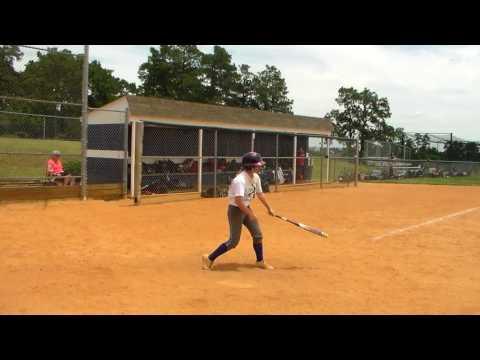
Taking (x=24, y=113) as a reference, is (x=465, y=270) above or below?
below

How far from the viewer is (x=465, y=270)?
6.96 metres

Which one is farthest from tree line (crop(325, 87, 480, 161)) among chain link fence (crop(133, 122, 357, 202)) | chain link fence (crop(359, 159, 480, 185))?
chain link fence (crop(133, 122, 357, 202))

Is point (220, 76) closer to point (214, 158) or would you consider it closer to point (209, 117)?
point (209, 117)

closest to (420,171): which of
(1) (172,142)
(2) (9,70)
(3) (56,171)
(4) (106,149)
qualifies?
(1) (172,142)

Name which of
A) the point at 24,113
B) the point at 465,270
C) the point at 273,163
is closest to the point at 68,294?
the point at 465,270

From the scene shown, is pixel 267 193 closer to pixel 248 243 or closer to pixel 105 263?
pixel 248 243

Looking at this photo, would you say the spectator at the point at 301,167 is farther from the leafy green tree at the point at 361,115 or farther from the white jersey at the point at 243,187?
the leafy green tree at the point at 361,115

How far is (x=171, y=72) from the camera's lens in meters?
52.7

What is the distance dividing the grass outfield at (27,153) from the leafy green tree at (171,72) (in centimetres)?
3741

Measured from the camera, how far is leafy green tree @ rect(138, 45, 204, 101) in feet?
169

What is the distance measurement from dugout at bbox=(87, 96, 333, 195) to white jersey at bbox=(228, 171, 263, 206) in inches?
314

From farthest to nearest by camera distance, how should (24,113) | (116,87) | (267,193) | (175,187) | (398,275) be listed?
(116,87) → (267,193) → (175,187) → (24,113) → (398,275)

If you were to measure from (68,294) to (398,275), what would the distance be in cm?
420

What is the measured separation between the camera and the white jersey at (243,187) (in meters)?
6.53
